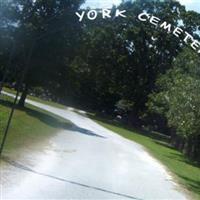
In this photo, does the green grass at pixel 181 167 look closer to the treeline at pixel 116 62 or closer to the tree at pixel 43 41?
the treeline at pixel 116 62

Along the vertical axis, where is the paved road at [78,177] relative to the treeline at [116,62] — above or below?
below

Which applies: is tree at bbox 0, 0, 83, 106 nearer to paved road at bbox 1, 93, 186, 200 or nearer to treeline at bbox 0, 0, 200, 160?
treeline at bbox 0, 0, 200, 160

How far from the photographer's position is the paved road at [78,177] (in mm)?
12078

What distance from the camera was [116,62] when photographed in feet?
235

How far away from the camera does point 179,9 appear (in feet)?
218

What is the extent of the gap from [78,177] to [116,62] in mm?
57298

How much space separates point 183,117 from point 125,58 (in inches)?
1565

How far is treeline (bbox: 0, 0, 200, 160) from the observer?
1414 inches

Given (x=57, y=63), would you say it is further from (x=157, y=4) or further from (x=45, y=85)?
(x=157, y=4)

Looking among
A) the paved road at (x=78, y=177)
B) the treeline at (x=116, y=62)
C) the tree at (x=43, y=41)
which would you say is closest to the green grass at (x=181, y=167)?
the paved road at (x=78, y=177)

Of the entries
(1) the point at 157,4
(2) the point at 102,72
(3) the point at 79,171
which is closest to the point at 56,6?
(3) the point at 79,171

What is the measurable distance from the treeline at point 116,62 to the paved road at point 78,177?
249 inches

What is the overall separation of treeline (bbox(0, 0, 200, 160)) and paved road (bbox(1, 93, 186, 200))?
6.32 metres

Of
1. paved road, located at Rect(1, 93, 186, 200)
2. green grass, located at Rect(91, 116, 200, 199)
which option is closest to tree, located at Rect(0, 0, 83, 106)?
green grass, located at Rect(91, 116, 200, 199)
